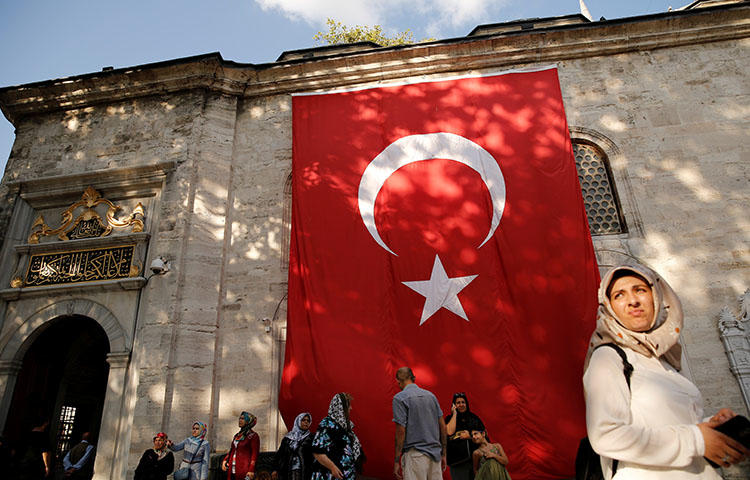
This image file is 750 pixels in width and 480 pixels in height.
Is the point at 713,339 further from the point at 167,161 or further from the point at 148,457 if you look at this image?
the point at 167,161

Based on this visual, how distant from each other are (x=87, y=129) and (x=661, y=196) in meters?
10.8

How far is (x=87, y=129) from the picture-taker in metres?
9.13

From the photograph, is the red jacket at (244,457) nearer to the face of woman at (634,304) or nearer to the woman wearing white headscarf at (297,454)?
the woman wearing white headscarf at (297,454)

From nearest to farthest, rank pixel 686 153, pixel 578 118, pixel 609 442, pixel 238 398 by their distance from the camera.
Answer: pixel 609 442
pixel 238 398
pixel 686 153
pixel 578 118

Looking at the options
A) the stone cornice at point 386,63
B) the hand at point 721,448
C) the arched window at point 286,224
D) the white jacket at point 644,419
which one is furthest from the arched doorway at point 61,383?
the hand at point 721,448

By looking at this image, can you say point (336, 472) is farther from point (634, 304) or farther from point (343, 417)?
point (634, 304)

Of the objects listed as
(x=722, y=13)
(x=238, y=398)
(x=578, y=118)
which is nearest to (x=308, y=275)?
(x=238, y=398)

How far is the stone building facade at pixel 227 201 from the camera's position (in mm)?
6852

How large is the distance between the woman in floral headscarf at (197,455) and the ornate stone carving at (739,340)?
7.20 m

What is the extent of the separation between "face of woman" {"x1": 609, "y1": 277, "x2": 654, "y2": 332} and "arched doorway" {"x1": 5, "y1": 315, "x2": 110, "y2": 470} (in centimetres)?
702

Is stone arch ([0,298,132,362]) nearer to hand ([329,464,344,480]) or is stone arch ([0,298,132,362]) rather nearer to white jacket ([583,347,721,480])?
hand ([329,464,344,480])

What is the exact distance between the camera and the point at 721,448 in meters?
1.50

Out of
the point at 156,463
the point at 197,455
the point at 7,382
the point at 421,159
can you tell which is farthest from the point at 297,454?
the point at 7,382

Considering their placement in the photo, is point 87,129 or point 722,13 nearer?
point 722,13
